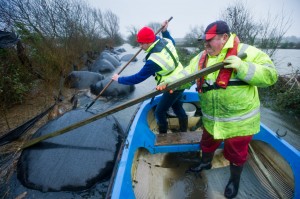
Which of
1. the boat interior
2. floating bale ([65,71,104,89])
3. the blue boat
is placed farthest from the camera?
floating bale ([65,71,104,89])

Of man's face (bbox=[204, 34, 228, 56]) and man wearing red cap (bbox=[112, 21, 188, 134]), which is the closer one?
man's face (bbox=[204, 34, 228, 56])

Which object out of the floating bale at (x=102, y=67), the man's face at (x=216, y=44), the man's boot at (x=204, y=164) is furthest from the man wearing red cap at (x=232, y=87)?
the floating bale at (x=102, y=67)

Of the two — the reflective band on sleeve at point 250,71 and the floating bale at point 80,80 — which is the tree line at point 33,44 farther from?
the reflective band on sleeve at point 250,71

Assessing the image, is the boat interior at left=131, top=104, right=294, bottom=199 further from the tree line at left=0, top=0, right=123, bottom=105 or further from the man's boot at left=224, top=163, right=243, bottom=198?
the tree line at left=0, top=0, right=123, bottom=105

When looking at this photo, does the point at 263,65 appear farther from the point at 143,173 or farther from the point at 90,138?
the point at 90,138

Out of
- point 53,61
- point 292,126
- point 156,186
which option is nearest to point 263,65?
point 156,186

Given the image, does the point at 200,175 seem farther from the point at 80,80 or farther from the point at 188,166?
the point at 80,80

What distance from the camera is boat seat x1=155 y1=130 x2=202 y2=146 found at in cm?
283

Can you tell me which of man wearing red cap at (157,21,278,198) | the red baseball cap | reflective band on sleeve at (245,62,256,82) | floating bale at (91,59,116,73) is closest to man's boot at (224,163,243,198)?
man wearing red cap at (157,21,278,198)

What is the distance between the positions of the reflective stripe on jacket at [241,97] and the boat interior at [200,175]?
31.4 inches

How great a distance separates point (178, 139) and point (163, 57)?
3.91 feet

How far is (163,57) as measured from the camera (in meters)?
2.81

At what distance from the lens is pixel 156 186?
255cm

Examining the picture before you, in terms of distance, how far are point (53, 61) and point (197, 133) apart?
6.71 meters
